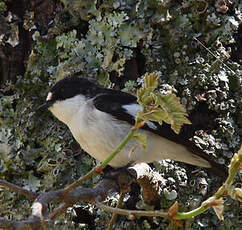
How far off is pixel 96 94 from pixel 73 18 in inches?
19.1

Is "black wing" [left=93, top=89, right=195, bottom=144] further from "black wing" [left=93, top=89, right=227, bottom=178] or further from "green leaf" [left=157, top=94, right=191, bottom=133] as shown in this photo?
"green leaf" [left=157, top=94, right=191, bottom=133]

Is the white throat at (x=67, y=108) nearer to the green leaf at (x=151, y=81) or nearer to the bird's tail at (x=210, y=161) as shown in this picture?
the bird's tail at (x=210, y=161)

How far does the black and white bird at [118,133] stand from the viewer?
94.0 inches

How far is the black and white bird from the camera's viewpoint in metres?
2.39

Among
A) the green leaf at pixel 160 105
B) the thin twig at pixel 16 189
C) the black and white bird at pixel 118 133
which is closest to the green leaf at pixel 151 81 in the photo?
the green leaf at pixel 160 105

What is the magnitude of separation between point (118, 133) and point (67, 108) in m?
0.38

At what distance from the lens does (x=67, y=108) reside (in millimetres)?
2662

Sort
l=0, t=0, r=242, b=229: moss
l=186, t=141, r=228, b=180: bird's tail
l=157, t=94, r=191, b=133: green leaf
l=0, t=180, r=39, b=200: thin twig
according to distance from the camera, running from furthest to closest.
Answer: l=0, t=0, r=242, b=229: moss → l=186, t=141, r=228, b=180: bird's tail → l=0, t=180, r=39, b=200: thin twig → l=157, t=94, r=191, b=133: green leaf

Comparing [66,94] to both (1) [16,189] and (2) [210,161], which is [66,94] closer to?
(2) [210,161]

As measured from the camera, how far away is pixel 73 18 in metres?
2.83

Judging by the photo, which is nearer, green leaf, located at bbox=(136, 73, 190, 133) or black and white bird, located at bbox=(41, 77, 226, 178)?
green leaf, located at bbox=(136, 73, 190, 133)

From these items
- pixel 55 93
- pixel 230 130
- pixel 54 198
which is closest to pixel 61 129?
pixel 55 93

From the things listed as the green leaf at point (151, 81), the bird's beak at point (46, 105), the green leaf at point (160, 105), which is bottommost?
the bird's beak at point (46, 105)

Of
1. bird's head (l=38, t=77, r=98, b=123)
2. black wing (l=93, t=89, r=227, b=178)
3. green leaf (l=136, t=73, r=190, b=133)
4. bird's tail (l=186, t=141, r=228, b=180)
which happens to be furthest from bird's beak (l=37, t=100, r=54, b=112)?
green leaf (l=136, t=73, r=190, b=133)
